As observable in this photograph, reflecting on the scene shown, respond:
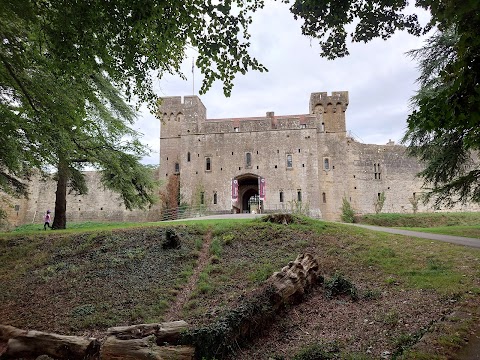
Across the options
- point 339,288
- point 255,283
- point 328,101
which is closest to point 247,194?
point 328,101

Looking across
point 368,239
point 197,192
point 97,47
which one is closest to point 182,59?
point 97,47

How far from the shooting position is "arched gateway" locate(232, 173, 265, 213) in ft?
109

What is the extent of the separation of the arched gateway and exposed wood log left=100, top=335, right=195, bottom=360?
89.2ft

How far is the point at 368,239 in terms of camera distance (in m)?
12.0

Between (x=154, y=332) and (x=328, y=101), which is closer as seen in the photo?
(x=154, y=332)

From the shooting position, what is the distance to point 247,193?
4025cm

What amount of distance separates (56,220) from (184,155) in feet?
60.4

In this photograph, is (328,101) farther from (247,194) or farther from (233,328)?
(233,328)

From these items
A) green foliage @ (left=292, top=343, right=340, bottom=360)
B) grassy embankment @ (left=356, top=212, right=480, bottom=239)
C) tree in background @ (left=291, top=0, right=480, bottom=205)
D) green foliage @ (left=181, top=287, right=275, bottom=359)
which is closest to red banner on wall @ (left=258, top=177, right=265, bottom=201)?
grassy embankment @ (left=356, top=212, right=480, bottom=239)

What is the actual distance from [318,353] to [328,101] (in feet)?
115

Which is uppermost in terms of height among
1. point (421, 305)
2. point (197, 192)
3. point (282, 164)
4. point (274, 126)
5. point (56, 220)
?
point (274, 126)

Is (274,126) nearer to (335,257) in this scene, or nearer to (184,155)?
(184,155)

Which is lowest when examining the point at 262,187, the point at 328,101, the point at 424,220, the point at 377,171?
the point at 424,220

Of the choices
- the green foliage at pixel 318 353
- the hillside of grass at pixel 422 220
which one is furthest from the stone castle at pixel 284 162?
the green foliage at pixel 318 353
